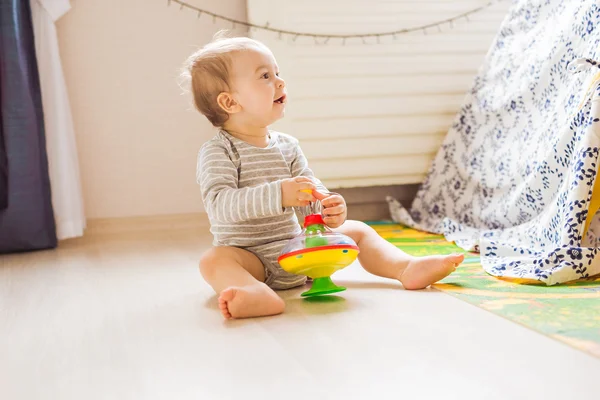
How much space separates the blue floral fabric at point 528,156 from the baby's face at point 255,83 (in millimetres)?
545

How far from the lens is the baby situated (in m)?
1.15

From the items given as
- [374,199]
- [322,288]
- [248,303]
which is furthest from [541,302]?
[374,199]

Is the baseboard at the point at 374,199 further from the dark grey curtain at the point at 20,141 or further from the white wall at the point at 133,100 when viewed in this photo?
the dark grey curtain at the point at 20,141

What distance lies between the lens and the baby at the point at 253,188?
1148 mm

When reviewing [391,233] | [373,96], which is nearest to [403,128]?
[373,96]

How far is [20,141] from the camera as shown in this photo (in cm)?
179

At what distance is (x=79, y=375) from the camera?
0.83 m

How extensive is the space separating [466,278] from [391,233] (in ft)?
2.10

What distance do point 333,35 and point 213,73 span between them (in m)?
0.82

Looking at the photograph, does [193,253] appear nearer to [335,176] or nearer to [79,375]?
[335,176]

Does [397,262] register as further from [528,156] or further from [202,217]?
[202,217]

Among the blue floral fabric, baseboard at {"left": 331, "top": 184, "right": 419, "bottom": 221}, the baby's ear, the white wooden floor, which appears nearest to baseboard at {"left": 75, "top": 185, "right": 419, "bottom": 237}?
baseboard at {"left": 331, "top": 184, "right": 419, "bottom": 221}

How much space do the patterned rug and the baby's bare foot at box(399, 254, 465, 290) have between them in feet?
0.10

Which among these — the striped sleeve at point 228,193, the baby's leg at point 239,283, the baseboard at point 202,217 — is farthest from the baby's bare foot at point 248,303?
the baseboard at point 202,217
